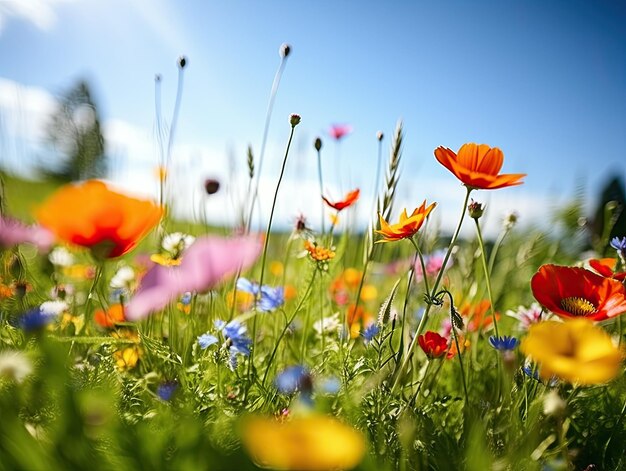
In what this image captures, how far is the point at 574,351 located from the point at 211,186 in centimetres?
97

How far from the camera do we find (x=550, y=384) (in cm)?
78

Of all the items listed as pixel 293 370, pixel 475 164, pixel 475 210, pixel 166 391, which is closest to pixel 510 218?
pixel 475 210

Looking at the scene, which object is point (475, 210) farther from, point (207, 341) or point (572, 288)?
point (207, 341)

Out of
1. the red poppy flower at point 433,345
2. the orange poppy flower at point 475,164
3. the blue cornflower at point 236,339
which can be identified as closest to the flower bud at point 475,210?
the orange poppy flower at point 475,164

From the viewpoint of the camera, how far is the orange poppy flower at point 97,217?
48cm

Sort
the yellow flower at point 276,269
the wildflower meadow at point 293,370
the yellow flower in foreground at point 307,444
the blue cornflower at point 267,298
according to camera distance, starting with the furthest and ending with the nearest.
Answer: the yellow flower at point 276,269 → the blue cornflower at point 267,298 → the wildflower meadow at point 293,370 → the yellow flower in foreground at point 307,444

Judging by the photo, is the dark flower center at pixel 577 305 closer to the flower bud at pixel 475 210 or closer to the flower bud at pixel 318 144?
the flower bud at pixel 475 210

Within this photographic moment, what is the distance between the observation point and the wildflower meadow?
403mm

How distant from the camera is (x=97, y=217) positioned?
510mm

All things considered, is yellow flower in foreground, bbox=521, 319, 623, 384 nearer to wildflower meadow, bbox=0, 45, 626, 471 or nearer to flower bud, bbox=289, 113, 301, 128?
wildflower meadow, bbox=0, 45, 626, 471

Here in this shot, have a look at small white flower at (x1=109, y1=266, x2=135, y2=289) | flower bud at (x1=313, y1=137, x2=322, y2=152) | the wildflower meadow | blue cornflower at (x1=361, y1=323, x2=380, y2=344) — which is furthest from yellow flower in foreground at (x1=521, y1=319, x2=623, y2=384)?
small white flower at (x1=109, y1=266, x2=135, y2=289)

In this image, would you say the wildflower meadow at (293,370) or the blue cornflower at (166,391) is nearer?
the wildflower meadow at (293,370)

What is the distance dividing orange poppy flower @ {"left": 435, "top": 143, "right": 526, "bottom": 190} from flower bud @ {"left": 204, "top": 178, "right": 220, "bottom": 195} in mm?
694

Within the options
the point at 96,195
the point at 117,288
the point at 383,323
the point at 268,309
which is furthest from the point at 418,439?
the point at 117,288
